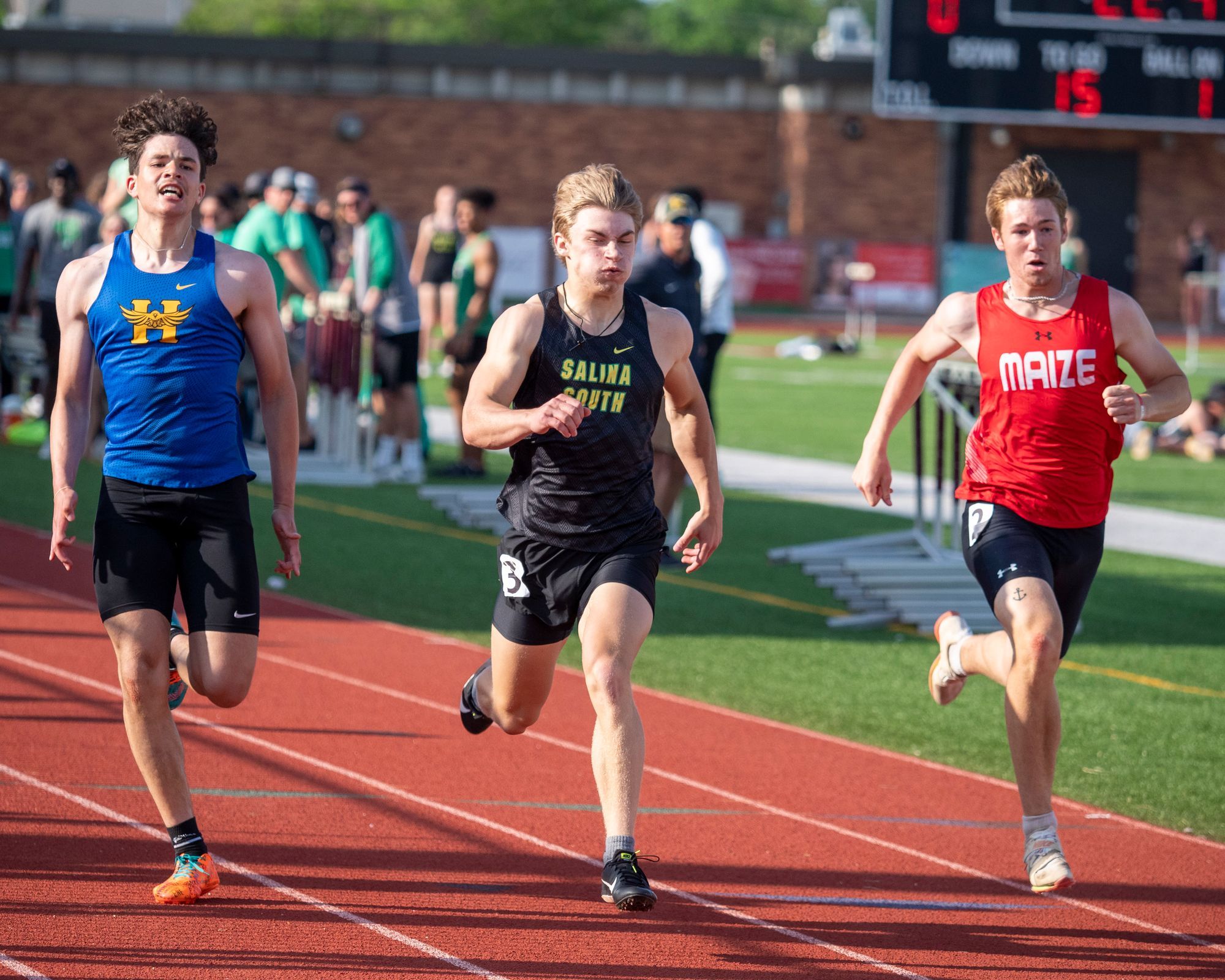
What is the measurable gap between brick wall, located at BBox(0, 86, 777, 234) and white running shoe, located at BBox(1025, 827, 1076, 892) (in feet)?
115

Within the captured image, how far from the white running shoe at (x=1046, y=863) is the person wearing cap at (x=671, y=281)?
15.5 feet

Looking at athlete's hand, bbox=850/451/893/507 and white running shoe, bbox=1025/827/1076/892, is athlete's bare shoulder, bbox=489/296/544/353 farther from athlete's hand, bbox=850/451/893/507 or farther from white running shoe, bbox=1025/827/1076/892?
white running shoe, bbox=1025/827/1076/892

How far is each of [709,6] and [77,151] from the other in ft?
245

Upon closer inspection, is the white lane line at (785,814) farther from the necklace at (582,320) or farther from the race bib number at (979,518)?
the necklace at (582,320)

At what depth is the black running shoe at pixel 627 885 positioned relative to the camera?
14.3ft

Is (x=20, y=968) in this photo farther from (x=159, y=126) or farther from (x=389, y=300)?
(x=389, y=300)

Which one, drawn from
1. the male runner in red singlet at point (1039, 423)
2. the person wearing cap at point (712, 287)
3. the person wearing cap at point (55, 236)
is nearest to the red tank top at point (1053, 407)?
the male runner in red singlet at point (1039, 423)

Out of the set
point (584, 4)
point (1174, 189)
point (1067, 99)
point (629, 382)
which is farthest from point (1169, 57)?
point (584, 4)

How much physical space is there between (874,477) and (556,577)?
4.01 feet

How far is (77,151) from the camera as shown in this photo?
1502 inches

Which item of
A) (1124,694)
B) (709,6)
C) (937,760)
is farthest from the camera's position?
(709,6)

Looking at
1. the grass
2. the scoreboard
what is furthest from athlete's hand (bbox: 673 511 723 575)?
the scoreboard

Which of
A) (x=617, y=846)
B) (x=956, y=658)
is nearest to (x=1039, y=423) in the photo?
(x=956, y=658)

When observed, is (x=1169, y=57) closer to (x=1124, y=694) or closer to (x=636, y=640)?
(x=1124, y=694)
